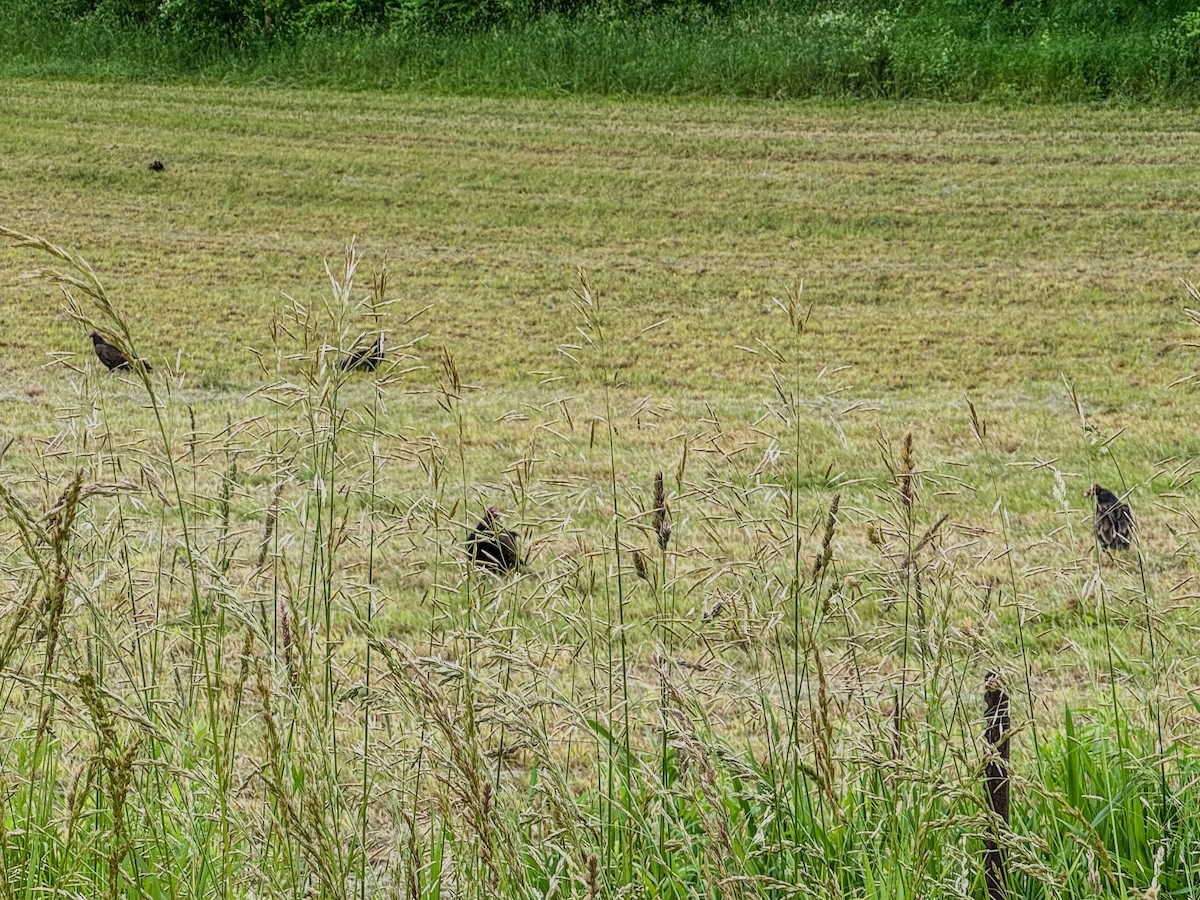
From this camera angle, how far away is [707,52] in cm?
1523

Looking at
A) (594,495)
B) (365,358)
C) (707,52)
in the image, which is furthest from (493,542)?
(707,52)

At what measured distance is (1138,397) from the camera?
6922mm

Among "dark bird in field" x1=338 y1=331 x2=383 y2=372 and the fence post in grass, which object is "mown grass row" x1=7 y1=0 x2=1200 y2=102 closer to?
"dark bird in field" x1=338 y1=331 x2=383 y2=372

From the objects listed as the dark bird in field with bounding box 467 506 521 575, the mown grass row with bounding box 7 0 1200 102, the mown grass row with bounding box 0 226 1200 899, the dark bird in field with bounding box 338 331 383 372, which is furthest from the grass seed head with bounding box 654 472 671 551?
the mown grass row with bounding box 7 0 1200 102

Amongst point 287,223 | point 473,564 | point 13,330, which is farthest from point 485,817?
point 287,223

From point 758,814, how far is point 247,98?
14212 millimetres

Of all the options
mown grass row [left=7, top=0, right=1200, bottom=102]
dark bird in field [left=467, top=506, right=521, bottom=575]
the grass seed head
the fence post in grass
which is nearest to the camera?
the fence post in grass

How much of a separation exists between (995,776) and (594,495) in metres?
0.79

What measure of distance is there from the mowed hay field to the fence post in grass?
0.04m

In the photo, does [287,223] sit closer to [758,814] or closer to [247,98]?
[247,98]

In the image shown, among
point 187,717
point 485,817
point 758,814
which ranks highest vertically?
point 485,817

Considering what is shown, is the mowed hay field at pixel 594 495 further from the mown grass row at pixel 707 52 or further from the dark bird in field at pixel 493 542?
the mown grass row at pixel 707 52

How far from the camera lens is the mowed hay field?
2004 millimetres

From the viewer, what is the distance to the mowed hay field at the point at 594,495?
2004 millimetres
